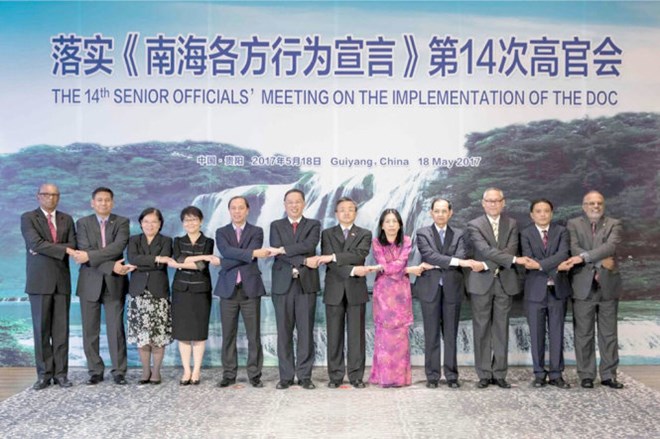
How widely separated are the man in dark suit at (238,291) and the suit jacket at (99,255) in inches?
30.5

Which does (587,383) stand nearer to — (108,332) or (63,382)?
(108,332)

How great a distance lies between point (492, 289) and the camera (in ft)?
19.9

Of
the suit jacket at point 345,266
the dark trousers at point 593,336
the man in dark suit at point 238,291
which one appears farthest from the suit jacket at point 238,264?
the dark trousers at point 593,336

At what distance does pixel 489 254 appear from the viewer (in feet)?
19.5

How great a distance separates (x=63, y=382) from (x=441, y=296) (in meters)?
2.95

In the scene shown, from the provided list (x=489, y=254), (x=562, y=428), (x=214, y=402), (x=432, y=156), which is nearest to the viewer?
(x=562, y=428)

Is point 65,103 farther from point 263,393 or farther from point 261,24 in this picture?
point 263,393

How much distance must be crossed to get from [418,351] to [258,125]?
2.43 m

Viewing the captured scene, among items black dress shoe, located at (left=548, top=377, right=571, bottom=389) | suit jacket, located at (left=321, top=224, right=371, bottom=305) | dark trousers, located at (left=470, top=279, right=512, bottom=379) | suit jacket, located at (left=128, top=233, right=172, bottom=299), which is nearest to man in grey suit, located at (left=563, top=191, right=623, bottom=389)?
black dress shoe, located at (left=548, top=377, right=571, bottom=389)

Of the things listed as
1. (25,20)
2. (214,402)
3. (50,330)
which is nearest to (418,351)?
(214,402)

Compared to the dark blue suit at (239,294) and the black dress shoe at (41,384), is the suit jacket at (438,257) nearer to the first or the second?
the dark blue suit at (239,294)

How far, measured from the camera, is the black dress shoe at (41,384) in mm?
5957

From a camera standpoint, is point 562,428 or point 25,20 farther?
point 25,20

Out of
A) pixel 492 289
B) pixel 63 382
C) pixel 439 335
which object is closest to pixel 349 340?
pixel 439 335
